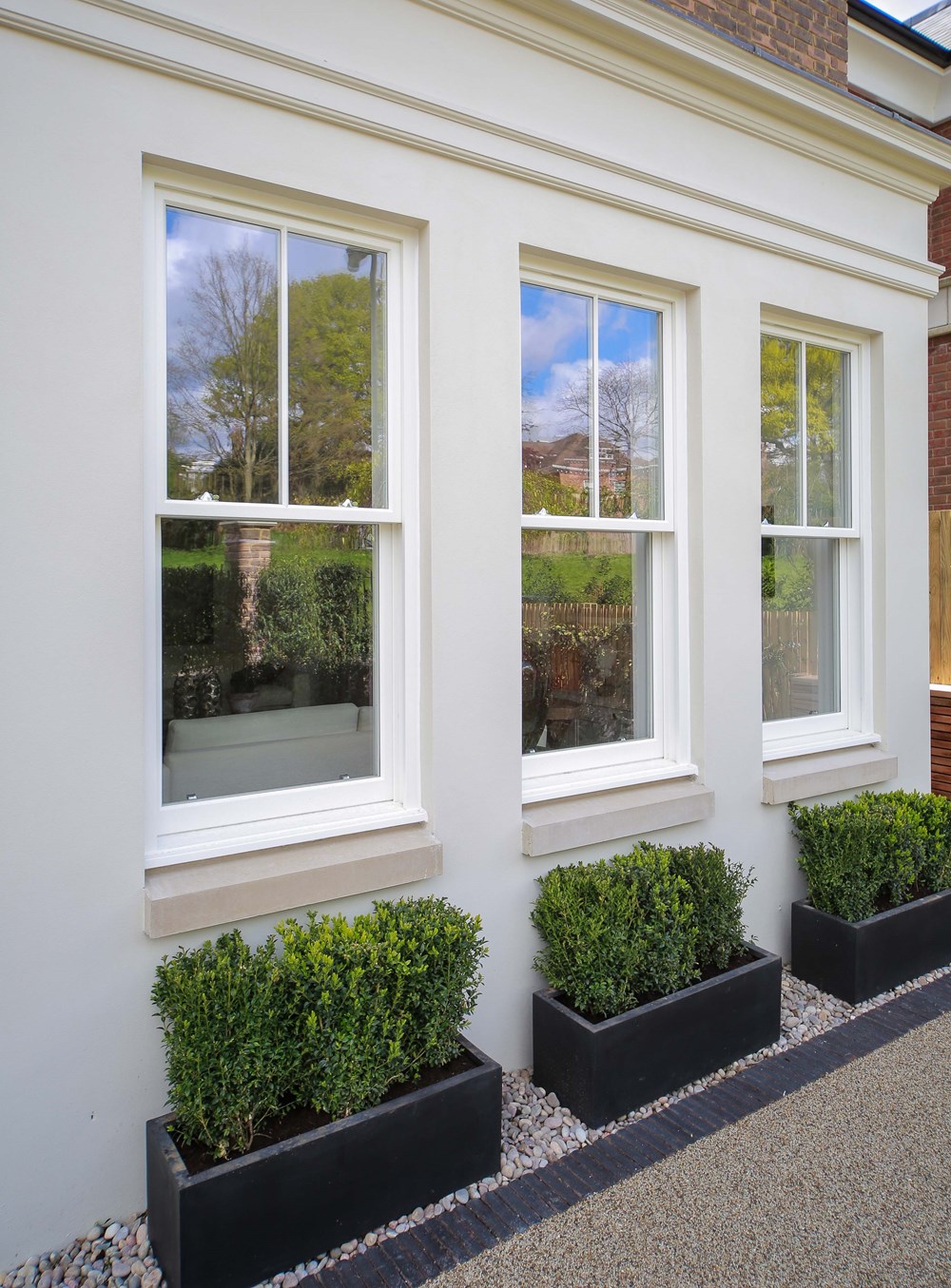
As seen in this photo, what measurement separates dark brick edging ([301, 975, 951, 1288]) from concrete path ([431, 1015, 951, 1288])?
56 millimetres

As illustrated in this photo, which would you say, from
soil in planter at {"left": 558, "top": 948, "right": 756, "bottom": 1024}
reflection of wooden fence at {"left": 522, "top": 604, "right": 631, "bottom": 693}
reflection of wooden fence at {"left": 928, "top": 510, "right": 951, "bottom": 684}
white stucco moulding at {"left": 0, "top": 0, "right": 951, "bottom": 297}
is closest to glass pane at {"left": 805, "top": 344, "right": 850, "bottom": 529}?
white stucco moulding at {"left": 0, "top": 0, "right": 951, "bottom": 297}

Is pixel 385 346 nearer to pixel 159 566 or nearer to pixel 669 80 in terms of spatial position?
pixel 159 566

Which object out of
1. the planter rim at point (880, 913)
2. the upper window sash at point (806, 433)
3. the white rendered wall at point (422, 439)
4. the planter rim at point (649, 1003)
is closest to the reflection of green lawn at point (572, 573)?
the white rendered wall at point (422, 439)

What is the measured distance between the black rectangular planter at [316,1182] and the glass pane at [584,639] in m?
1.59

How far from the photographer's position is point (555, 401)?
395 cm

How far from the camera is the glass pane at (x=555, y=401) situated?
3863mm

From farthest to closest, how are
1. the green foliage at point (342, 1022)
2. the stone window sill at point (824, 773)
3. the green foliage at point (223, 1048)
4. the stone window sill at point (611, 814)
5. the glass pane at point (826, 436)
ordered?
the glass pane at point (826, 436) → the stone window sill at point (824, 773) → the stone window sill at point (611, 814) → the green foliage at point (342, 1022) → the green foliage at point (223, 1048)

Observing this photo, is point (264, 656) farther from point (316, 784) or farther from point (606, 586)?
point (606, 586)

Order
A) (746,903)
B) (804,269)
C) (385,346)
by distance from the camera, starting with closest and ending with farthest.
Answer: (385,346) < (746,903) < (804,269)

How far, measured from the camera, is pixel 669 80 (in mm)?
4035

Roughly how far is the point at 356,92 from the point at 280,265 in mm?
691

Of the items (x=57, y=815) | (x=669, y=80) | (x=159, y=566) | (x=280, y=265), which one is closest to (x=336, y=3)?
(x=280, y=265)

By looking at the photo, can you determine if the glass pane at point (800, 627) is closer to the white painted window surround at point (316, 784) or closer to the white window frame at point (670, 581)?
the white window frame at point (670, 581)

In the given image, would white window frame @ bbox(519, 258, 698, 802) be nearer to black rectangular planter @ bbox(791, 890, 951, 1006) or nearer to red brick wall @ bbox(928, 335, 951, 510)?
black rectangular planter @ bbox(791, 890, 951, 1006)
